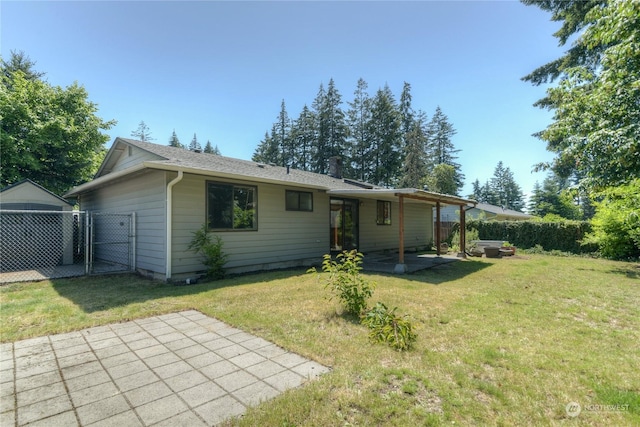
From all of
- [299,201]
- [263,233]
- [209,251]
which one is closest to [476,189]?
[299,201]

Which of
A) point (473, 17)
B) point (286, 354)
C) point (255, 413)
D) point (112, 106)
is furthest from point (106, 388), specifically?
point (112, 106)

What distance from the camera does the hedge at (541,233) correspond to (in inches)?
513

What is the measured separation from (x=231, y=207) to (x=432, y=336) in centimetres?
558

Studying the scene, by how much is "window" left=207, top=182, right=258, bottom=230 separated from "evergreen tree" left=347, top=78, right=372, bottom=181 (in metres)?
22.3

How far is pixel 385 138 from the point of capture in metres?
28.4

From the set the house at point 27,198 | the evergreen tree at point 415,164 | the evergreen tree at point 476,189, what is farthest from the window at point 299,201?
the evergreen tree at point 476,189

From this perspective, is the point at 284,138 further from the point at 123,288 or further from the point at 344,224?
the point at 123,288

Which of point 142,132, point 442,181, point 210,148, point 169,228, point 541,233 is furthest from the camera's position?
point 210,148

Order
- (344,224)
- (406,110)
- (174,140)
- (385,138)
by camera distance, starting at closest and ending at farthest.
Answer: (344,224) < (385,138) < (406,110) < (174,140)

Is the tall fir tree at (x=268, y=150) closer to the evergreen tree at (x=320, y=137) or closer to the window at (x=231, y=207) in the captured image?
the evergreen tree at (x=320, y=137)

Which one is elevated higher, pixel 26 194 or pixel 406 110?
pixel 406 110

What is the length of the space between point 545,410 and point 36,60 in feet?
89.8

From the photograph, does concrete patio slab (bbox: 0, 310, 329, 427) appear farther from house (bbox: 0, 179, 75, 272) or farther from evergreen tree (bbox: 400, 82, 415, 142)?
evergreen tree (bbox: 400, 82, 415, 142)

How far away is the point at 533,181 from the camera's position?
45.8 meters
